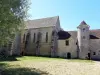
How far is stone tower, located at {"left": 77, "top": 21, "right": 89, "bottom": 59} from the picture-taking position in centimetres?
4497

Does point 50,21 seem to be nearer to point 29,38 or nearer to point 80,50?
point 29,38

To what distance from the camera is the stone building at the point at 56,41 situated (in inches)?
1799

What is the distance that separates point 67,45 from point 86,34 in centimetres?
675

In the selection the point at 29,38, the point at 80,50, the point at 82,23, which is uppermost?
the point at 82,23

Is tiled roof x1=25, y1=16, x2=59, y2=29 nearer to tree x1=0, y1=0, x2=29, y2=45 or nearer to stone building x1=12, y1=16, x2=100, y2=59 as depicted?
stone building x1=12, y1=16, x2=100, y2=59

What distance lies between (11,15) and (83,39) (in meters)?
32.5

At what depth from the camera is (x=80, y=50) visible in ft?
149

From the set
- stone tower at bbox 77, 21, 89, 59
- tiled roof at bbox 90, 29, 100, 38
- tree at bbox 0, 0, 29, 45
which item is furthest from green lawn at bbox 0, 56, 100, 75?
tiled roof at bbox 90, 29, 100, 38

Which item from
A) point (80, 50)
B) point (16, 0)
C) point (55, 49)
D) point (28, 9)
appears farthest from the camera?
point (55, 49)

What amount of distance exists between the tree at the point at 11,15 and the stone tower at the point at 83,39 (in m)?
29.1

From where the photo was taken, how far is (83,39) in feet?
151

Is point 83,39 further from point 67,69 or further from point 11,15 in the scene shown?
point 11,15

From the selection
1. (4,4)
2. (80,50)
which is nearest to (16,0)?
(4,4)

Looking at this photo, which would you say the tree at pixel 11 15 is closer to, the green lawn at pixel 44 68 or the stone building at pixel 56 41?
the green lawn at pixel 44 68
